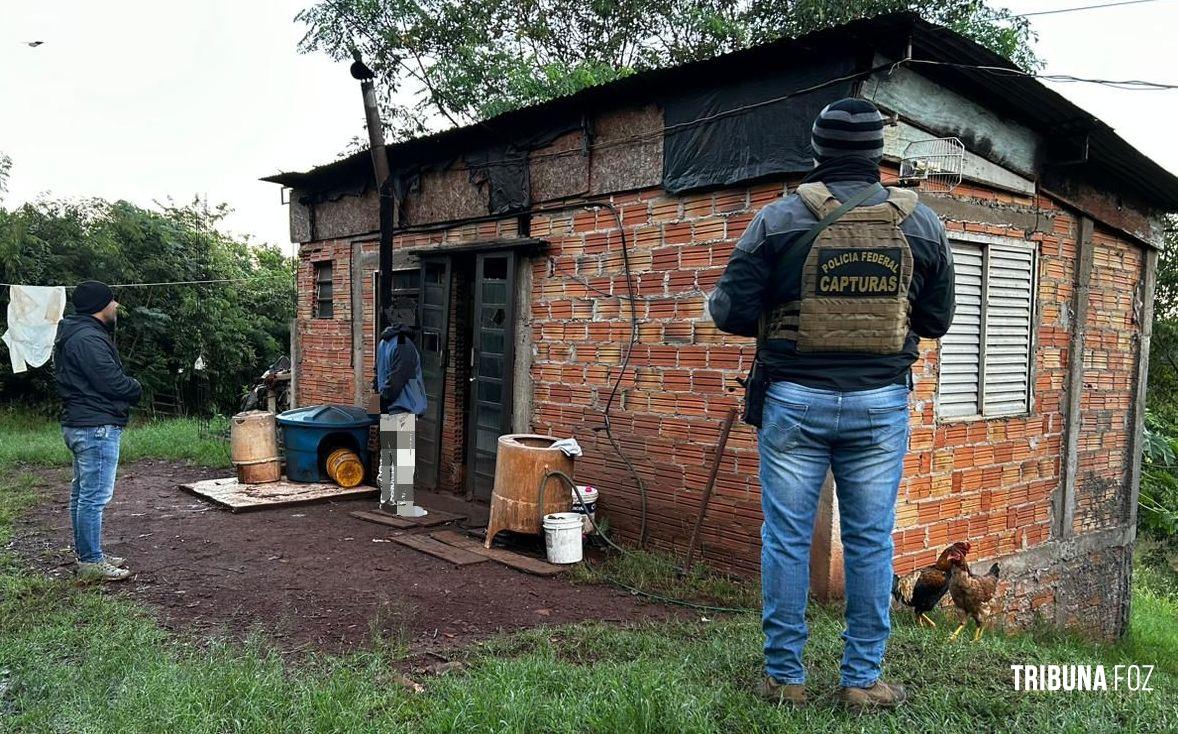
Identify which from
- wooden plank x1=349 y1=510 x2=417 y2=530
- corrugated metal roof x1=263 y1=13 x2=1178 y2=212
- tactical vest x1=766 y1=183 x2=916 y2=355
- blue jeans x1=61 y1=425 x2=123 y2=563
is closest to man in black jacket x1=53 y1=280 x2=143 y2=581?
blue jeans x1=61 y1=425 x2=123 y2=563

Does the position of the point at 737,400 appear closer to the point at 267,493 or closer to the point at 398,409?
the point at 398,409

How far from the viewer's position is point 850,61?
5301 millimetres

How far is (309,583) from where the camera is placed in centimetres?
569

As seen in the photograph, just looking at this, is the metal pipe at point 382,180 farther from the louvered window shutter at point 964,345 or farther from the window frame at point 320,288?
the louvered window shutter at point 964,345

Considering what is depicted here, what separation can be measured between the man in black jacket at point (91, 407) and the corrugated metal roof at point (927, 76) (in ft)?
12.1

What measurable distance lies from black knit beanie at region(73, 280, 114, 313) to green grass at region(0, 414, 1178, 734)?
1.86 meters

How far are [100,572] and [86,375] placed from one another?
4.27 feet

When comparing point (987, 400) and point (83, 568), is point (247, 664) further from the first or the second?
point (987, 400)

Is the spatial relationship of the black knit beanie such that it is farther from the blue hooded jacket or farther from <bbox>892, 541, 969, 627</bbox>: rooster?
<bbox>892, 541, 969, 627</bbox>: rooster

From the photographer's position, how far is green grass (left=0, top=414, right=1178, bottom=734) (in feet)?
10.2

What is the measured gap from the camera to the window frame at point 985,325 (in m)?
6.13

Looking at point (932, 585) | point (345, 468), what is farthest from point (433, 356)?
point (932, 585)

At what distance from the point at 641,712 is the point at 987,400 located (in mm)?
4574

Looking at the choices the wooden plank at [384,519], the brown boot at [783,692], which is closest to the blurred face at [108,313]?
the wooden plank at [384,519]
